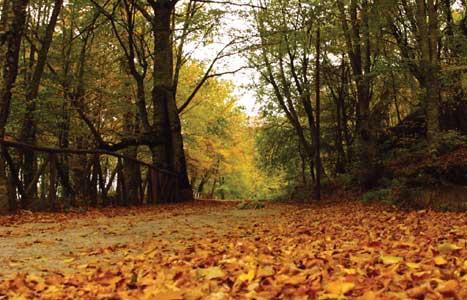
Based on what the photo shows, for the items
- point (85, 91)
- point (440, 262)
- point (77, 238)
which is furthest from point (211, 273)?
point (85, 91)

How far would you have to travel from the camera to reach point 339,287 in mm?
2463

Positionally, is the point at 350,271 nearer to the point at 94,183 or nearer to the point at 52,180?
the point at 52,180

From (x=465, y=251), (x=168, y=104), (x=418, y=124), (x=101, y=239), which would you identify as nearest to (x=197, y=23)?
(x=168, y=104)

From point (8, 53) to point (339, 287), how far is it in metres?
9.59

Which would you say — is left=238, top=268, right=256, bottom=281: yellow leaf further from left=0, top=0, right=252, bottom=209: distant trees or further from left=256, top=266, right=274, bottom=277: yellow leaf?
left=0, top=0, right=252, bottom=209: distant trees

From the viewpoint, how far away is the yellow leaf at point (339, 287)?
7.92 feet

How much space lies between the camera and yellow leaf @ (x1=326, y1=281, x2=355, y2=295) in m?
2.41

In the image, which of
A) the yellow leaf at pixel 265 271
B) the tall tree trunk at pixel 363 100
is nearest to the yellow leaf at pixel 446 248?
the yellow leaf at pixel 265 271

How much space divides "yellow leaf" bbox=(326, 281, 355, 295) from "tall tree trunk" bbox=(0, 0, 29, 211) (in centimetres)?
875

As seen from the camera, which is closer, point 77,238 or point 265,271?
point 265,271

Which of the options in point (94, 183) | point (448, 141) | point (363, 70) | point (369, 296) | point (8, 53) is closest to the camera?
point (369, 296)

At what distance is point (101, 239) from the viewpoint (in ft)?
20.6

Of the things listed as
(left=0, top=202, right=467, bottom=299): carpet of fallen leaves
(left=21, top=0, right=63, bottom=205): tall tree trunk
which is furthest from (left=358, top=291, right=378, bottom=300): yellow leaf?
(left=21, top=0, right=63, bottom=205): tall tree trunk

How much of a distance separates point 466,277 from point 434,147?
9.00 meters
